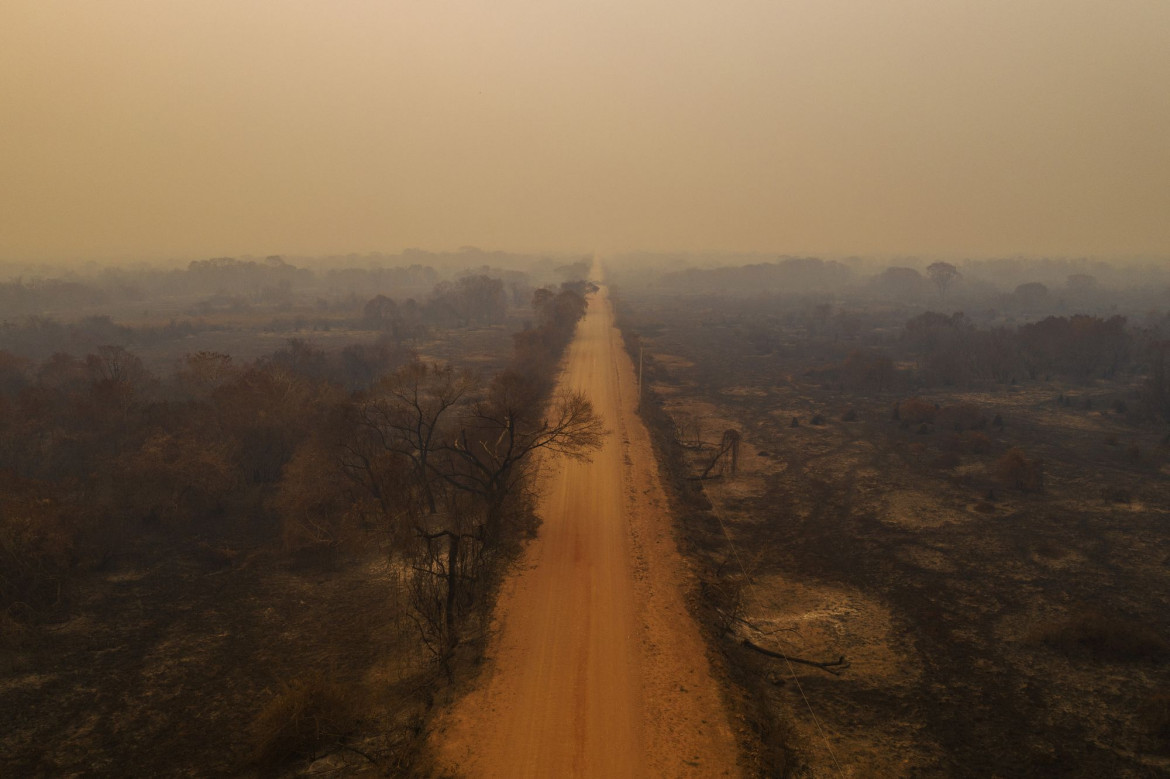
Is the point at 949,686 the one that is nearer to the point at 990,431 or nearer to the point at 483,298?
the point at 990,431

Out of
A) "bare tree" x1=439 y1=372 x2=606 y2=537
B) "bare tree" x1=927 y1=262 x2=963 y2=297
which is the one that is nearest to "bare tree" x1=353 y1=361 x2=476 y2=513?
"bare tree" x1=439 y1=372 x2=606 y2=537

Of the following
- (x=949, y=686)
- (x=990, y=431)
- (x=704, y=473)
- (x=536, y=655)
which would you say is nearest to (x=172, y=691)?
(x=536, y=655)

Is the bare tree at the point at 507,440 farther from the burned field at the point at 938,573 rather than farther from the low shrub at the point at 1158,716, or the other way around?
the low shrub at the point at 1158,716

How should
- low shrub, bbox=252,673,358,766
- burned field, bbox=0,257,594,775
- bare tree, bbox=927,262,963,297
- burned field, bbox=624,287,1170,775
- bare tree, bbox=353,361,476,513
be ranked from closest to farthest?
low shrub, bbox=252,673,358,766
burned field, bbox=624,287,1170,775
burned field, bbox=0,257,594,775
bare tree, bbox=353,361,476,513
bare tree, bbox=927,262,963,297

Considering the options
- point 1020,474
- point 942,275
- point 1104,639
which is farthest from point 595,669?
point 942,275

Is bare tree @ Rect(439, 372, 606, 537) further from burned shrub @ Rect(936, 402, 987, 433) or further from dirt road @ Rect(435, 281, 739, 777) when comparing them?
burned shrub @ Rect(936, 402, 987, 433)

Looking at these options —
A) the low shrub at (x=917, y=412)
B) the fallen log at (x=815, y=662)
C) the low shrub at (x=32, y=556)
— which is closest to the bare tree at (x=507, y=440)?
the fallen log at (x=815, y=662)
